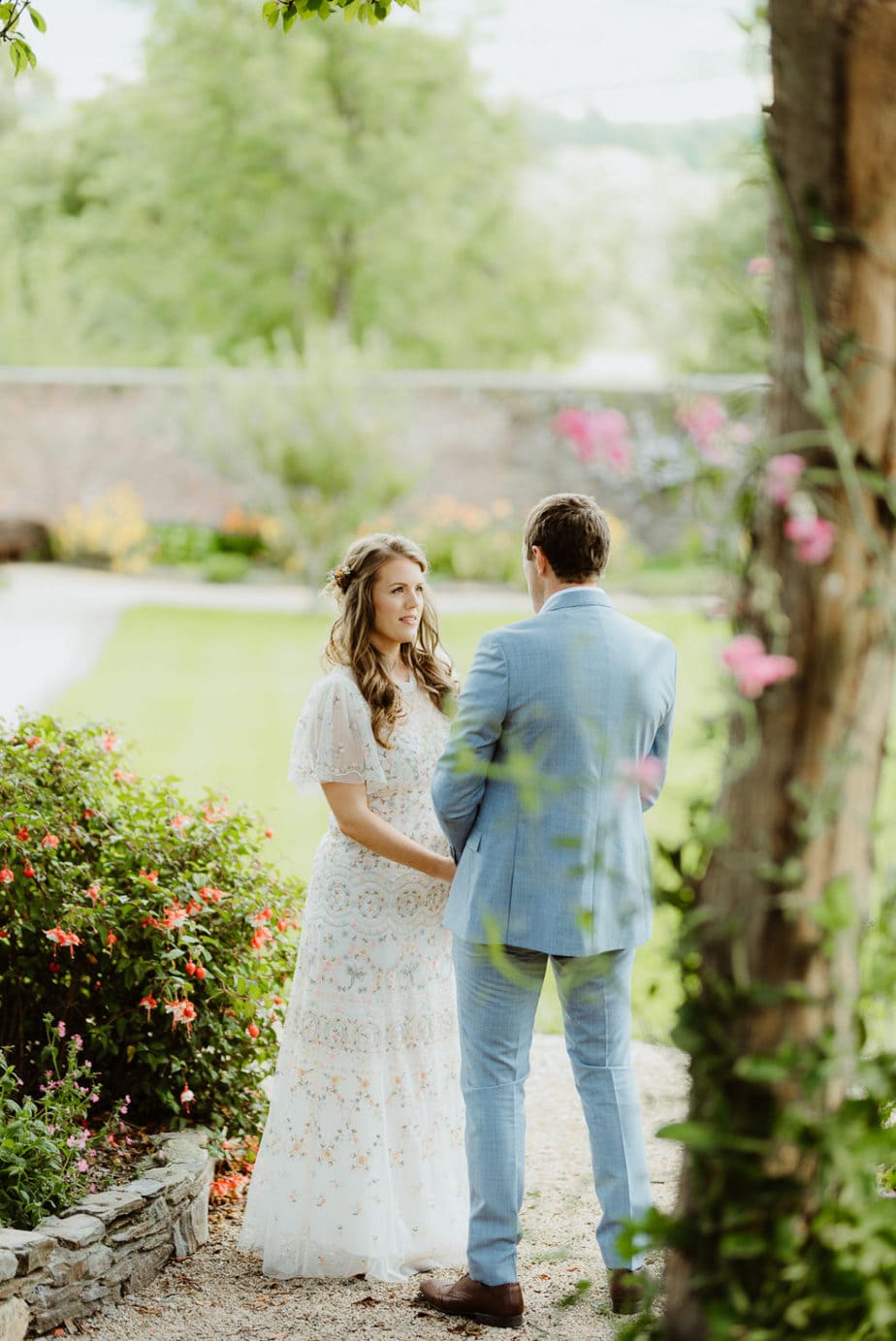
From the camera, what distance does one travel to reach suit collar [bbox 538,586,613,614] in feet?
9.41

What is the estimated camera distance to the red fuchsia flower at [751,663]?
162cm

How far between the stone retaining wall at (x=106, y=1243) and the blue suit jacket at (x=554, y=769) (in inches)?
41.5

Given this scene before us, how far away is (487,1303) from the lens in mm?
3051

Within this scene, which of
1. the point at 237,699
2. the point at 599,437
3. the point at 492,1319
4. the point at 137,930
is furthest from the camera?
the point at 237,699

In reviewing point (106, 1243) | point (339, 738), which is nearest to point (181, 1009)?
point (106, 1243)

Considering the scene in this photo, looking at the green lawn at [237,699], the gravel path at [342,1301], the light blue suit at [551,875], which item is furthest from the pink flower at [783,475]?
the green lawn at [237,699]

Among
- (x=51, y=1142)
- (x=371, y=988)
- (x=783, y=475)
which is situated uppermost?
(x=783, y=475)

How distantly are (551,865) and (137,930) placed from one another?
1.32 m

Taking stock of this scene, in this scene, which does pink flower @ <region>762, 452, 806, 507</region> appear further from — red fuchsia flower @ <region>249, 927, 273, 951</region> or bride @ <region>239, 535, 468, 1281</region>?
red fuchsia flower @ <region>249, 927, 273, 951</region>

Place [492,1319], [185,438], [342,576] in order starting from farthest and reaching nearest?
1. [185,438]
2. [342,576]
3. [492,1319]

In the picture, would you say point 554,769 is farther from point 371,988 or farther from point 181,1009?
point 181,1009

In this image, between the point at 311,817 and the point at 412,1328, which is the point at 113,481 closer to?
the point at 311,817

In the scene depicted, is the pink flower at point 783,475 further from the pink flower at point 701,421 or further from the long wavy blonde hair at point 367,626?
the long wavy blonde hair at point 367,626

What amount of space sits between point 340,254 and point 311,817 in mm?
22052
